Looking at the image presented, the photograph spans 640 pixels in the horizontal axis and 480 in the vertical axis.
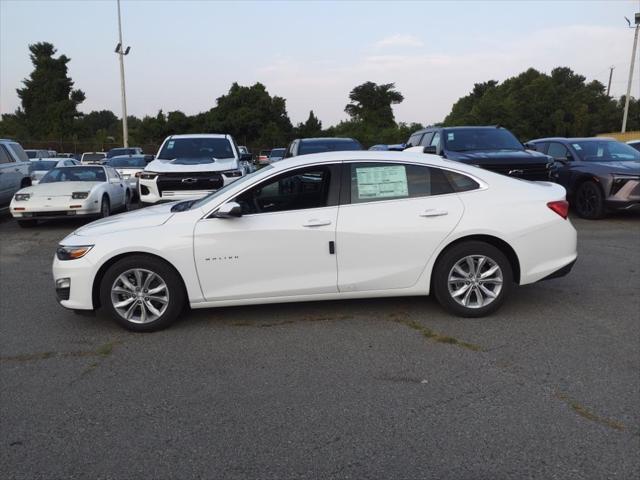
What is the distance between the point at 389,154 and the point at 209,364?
2578mm

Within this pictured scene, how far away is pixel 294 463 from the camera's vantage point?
9.86 ft

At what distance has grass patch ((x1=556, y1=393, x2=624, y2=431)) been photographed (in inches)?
131

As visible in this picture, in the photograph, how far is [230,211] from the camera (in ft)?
16.2

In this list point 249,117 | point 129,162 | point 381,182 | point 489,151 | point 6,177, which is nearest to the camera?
point 381,182

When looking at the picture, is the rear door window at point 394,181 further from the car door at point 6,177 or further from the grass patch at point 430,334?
the car door at point 6,177

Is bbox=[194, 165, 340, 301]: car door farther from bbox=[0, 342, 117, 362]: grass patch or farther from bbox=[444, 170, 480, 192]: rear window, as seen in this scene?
bbox=[444, 170, 480, 192]: rear window

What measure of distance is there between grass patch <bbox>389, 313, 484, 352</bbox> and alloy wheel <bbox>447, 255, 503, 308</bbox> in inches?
17.6

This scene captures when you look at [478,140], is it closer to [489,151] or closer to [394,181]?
[489,151]

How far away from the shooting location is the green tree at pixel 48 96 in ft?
181

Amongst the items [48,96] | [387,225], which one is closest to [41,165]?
[387,225]

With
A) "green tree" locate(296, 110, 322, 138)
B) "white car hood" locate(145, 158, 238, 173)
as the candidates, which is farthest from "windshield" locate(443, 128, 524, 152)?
"green tree" locate(296, 110, 322, 138)


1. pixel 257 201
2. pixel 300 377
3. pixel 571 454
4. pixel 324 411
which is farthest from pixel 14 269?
pixel 571 454

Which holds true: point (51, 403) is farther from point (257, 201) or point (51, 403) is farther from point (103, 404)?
point (257, 201)

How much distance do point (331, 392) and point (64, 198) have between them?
9.58 metres
